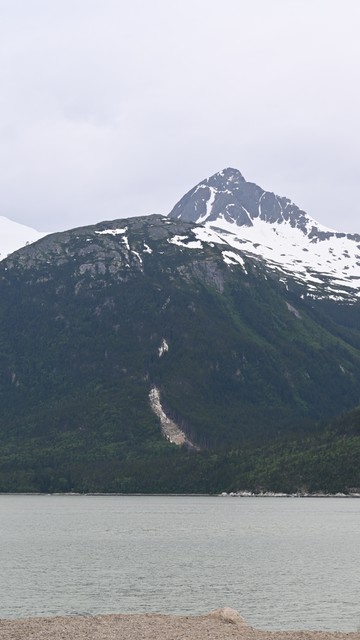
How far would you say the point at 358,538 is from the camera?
178625 mm

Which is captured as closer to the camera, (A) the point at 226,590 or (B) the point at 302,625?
(B) the point at 302,625

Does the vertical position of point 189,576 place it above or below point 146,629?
above

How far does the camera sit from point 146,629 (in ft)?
244

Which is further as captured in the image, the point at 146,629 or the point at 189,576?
the point at 189,576

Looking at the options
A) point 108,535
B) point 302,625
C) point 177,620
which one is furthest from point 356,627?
point 108,535

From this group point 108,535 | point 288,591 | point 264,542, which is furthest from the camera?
point 108,535

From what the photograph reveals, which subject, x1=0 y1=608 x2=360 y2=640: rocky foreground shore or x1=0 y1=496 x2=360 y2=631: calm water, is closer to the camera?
x1=0 y1=608 x2=360 y2=640: rocky foreground shore

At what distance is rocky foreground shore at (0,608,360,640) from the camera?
233 feet

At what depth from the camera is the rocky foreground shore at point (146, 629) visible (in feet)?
233

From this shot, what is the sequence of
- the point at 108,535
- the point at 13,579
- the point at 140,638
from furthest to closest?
1. the point at 108,535
2. the point at 13,579
3. the point at 140,638

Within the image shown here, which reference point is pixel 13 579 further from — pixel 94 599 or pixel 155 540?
pixel 155 540

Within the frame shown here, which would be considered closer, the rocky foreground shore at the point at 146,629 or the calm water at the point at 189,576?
the rocky foreground shore at the point at 146,629

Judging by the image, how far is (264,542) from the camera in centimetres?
17288

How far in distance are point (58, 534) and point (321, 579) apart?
90.9 metres
